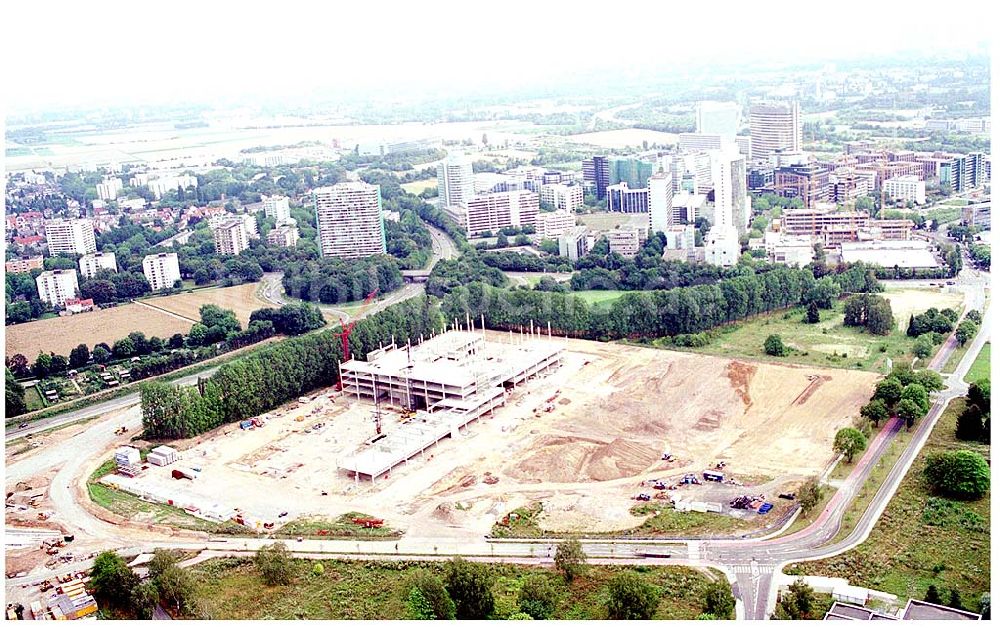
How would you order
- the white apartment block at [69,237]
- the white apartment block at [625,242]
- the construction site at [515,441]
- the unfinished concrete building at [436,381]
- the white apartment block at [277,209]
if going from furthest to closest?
the white apartment block at [277,209] < the white apartment block at [625,242] < the white apartment block at [69,237] < the unfinished concrete building at [436,381] < the construction site at [515,441]

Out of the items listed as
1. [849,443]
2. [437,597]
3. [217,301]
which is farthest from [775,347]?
[217,301]

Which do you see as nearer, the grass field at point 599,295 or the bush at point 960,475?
the bush at point 960,475

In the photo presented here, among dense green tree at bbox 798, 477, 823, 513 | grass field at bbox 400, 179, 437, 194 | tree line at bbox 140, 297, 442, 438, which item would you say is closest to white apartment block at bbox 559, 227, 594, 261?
tree line at bbox 140, 297, 442, 438

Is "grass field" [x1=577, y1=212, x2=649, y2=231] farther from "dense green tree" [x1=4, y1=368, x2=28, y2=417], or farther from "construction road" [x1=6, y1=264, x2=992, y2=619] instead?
"dense green tree" [x1=4, y1=368, x2=28, y2=417]

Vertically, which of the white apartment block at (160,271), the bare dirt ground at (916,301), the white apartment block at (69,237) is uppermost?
the white apartment block at (69,237)

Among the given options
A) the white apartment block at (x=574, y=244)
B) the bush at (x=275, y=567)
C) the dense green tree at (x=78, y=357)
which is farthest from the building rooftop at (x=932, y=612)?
the white apartment block at (x=574, y=244)

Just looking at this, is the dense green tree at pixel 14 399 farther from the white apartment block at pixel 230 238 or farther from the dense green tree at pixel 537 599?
the dense green tree at pixel 537 599

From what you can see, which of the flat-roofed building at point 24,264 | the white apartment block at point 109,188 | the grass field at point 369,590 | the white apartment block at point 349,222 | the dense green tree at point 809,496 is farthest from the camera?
the white apartment block at point 109,188
